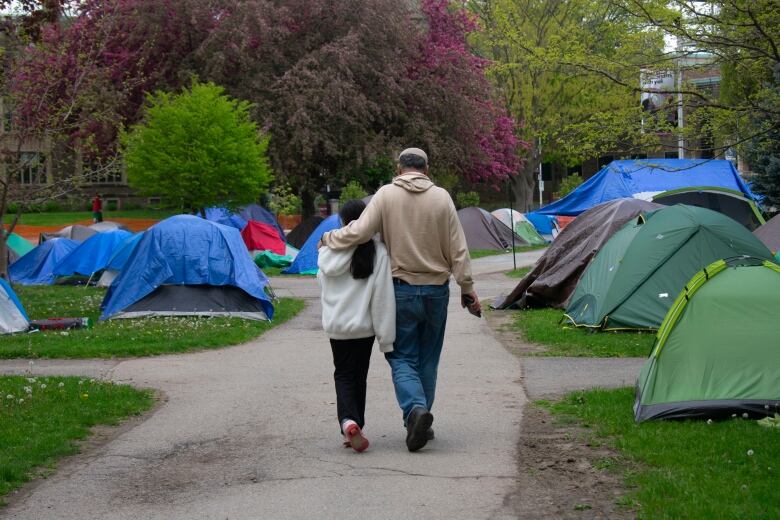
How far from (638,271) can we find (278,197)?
23.7 metres

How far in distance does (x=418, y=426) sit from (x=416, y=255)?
1.18 metres

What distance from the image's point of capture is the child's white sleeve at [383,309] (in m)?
7.15

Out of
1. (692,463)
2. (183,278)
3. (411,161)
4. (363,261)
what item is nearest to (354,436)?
(363,261)

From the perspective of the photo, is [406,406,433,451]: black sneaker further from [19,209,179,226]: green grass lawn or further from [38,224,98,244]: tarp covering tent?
[19,209,179,226]: green grass lawn

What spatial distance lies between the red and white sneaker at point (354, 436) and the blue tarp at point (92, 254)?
1798cm

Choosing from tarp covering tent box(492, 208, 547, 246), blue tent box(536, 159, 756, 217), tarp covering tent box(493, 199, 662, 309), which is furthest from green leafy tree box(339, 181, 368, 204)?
tarp covering tent box(493, 199, 662, 309)

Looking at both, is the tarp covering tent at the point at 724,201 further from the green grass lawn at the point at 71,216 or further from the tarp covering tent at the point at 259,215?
the green grass lawn at the point at 71,216

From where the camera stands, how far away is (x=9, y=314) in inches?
583

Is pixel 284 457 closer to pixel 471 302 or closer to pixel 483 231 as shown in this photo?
pixel 471 302

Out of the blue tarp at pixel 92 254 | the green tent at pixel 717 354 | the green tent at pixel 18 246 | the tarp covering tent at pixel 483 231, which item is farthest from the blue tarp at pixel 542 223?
the green tent at pixel 717 354

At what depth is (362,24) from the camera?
32.8m

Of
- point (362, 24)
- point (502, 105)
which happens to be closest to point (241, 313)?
point (362, 24)

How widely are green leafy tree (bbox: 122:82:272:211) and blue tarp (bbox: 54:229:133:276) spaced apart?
4.43ft

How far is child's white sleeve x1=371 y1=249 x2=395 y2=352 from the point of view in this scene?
715 centimetres
